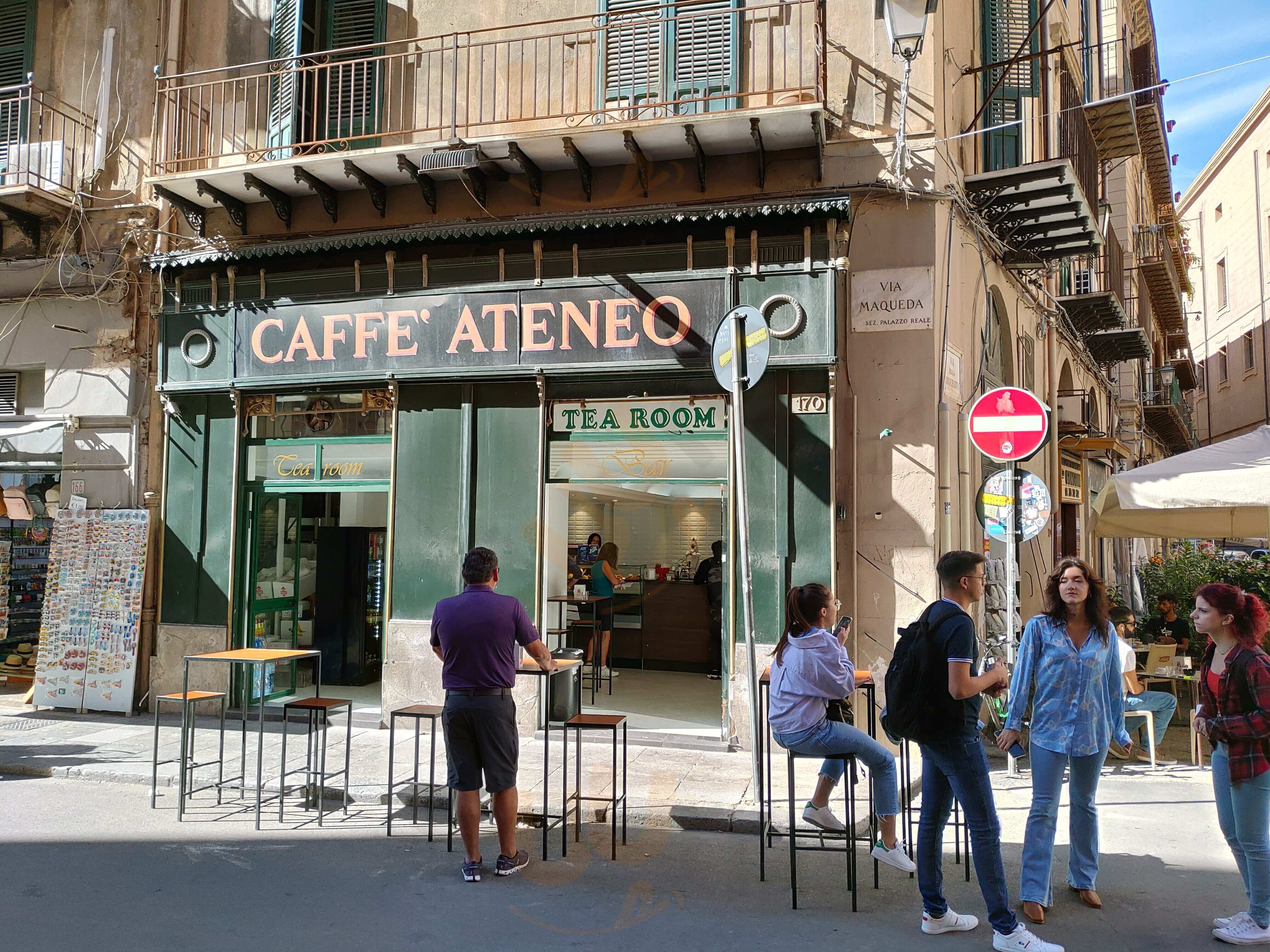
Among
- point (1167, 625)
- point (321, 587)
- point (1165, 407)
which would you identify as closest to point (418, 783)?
point (321, 587)

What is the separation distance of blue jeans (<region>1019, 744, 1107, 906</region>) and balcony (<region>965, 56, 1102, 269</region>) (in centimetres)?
643

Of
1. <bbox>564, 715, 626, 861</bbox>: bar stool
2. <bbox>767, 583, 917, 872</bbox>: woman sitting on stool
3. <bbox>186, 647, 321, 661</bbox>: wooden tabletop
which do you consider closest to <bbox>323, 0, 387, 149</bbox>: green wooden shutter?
<bbox>186, 647, 321, 661</bbox>: wooden tabletop

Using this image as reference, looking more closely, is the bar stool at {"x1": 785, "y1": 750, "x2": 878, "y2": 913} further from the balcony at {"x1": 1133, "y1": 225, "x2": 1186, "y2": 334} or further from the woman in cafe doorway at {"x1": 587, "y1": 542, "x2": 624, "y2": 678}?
the balcony at {"x1": 1133, "y1": 225, "x2": 1186, "y2": 334}

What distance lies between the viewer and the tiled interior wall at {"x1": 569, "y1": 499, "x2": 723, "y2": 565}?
16062 mm

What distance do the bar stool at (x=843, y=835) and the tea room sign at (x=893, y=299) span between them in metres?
4.78

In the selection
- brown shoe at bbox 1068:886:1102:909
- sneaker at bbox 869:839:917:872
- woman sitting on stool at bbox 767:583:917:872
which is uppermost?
woman sitting on stool at bbox 767:583:917:872

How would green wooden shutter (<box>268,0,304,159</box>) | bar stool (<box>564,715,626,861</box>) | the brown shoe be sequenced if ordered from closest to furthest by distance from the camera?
the brown shoe
bar stool (<box>564,715,626,861</box>)
green wooden shutter (<box>268,0,304,159</box>)

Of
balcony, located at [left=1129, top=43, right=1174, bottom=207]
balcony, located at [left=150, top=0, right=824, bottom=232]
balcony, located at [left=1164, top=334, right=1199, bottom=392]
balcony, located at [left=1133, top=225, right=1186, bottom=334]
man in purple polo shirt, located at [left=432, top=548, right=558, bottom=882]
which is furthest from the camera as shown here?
balcony, located at [left=1164, top=334, right=1199, bottom=392]

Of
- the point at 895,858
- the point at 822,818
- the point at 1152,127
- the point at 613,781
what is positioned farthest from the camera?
the point at 1152,127

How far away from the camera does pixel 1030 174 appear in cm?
967

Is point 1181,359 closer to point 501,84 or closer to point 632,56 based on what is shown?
point 632,56

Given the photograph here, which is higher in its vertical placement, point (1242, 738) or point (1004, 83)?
point (1004, 83)

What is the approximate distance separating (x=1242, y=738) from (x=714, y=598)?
29.0 feet

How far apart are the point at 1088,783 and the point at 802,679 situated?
60.6 inches
